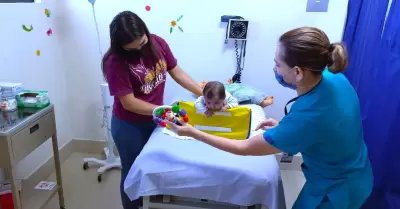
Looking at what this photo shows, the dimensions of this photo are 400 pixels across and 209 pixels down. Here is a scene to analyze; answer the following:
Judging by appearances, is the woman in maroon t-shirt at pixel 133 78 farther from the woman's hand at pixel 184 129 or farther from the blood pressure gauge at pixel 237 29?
the blood pressure gauge at pixel 237 29

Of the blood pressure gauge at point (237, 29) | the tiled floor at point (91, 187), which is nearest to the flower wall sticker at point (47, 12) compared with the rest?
the tiled floor at point (91, 187)

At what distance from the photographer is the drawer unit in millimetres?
1573

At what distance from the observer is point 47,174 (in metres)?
2.51

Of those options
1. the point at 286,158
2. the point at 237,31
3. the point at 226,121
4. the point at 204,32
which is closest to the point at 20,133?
the point at 226,121

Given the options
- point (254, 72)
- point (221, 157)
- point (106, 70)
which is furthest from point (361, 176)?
point (254, 72)

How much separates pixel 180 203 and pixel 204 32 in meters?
1.43

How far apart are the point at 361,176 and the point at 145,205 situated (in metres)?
0.97

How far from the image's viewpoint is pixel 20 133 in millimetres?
1589

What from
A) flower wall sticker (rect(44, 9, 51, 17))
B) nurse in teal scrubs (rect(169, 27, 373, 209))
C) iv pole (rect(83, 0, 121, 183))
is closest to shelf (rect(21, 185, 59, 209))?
iv pole (rect(83, 0, 121, 183))

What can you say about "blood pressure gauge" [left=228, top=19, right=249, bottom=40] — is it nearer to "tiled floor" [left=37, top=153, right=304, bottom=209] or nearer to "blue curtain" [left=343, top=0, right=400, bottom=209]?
"blue curtain" [left=343, top=0, right=400, bottom=209]

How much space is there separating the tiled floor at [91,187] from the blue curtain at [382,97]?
102cm

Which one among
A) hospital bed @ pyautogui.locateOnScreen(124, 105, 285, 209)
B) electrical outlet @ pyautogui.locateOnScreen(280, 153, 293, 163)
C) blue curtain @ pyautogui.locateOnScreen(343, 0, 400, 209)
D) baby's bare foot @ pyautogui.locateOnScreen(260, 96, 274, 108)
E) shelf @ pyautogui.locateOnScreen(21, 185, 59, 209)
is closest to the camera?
blue curtain @ pyautogui.locateOnScreen(343, 0, 400, 209)

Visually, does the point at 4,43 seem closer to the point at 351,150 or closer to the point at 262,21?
the point at 262,21

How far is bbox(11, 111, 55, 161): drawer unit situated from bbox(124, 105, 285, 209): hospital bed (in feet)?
1.81
